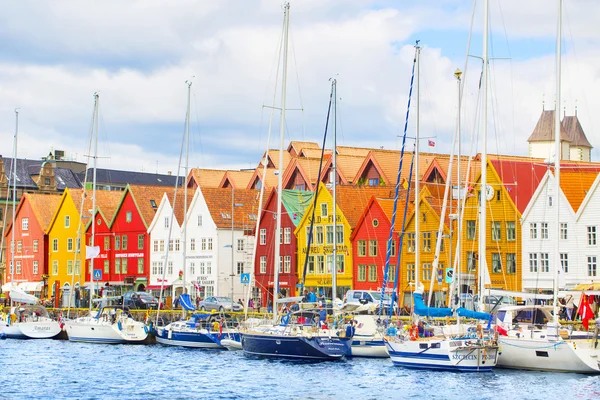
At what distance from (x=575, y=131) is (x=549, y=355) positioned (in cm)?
11423

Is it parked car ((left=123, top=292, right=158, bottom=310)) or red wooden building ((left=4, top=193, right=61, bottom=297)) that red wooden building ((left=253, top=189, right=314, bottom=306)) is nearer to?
parked car ((left=123, top=292, right=158, bottom=310))

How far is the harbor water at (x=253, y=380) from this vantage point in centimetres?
4697

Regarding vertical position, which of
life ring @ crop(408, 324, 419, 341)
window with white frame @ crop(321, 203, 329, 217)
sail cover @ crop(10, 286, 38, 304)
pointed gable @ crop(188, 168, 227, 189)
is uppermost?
pointed gable @ crop(188, 168, 227, 189)

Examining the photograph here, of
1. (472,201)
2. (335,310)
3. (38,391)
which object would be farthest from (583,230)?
(38,391)

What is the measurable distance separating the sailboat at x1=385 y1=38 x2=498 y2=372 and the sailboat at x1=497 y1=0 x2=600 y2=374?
48.4 inches

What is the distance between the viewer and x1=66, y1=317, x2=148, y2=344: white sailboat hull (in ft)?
246

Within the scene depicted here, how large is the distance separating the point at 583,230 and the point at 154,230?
46284 mm

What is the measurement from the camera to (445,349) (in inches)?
2079

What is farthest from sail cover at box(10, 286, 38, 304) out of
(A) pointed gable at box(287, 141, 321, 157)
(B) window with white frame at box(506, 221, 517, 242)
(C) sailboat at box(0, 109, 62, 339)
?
(B) window with white frame at box(506, 221, 517, 242)

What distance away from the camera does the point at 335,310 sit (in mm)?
61875

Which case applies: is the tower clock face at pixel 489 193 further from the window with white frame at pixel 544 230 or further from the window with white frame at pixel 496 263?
the window with white frame at pixel 544 230

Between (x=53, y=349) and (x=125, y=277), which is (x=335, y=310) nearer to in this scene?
(x=53, y=349)

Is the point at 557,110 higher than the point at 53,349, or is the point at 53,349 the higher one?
the point at 557,110

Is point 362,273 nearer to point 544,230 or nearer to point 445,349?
point 544,230
